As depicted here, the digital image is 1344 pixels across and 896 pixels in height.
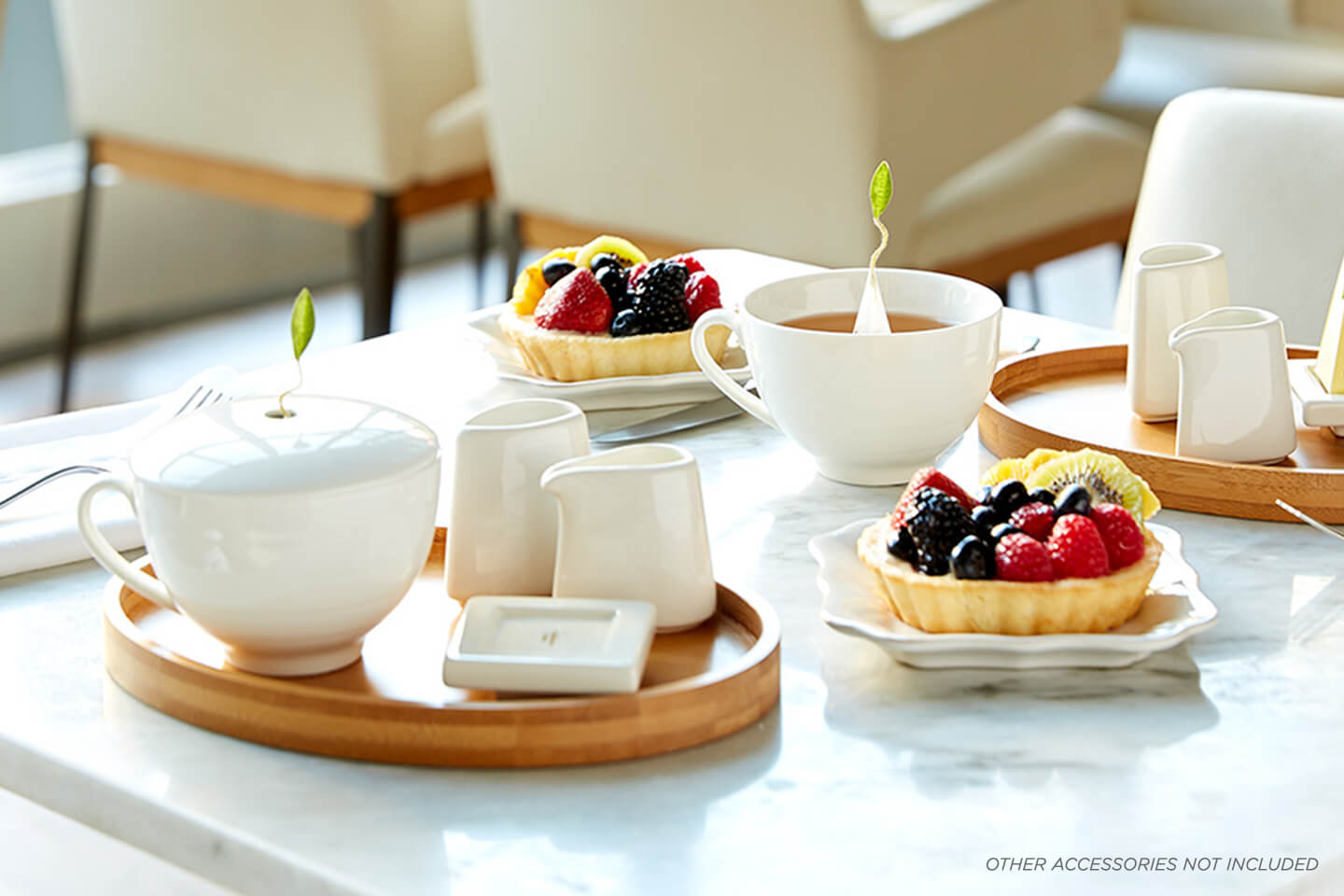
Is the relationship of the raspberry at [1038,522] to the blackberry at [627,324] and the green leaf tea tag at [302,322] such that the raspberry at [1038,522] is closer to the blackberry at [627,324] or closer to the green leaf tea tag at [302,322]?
the green leaf tea tag at [302,322]

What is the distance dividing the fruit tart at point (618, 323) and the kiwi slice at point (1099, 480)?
360 mm

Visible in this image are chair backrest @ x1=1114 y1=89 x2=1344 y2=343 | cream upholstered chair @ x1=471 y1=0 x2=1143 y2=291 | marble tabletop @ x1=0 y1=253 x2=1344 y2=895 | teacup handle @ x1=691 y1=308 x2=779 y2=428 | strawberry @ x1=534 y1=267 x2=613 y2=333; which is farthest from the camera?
cream upholstered chair @ x1=471 y1=0 x2=1143 y2=291

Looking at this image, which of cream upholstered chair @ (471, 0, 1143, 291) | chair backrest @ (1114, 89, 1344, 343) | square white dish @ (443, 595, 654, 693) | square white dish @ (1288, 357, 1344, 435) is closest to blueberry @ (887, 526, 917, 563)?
square white dish @ (443, 595, 654, 693)

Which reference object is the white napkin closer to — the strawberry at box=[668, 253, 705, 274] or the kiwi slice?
the strawberry at box=[668, 253, 705, 274]

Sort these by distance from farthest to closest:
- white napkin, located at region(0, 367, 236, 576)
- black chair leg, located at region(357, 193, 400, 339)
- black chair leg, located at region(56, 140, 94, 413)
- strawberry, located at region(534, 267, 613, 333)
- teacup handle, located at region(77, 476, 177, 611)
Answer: black chair leg, located at region(56, 140, 94, 413), black chair leg, located at region(357, 193, 400, 339), strawberry, located at region(534, 267, 613, 333), white napkin, located at region(0, 367, 236, 576), teacup handle, located at region(77, 476, 177, 611)

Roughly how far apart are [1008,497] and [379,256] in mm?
2273

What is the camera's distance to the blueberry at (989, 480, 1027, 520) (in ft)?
2.42

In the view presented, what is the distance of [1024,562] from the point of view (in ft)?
2.28

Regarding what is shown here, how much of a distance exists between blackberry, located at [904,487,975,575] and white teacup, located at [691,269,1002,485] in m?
0.18

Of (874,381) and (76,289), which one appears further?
(76,289)

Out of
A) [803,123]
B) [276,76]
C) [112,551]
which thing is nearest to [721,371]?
[112,551]

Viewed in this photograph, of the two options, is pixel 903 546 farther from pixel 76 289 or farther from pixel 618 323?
pixel 76 289

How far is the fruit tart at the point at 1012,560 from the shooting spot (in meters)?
0.70

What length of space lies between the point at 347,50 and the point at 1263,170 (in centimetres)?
177
